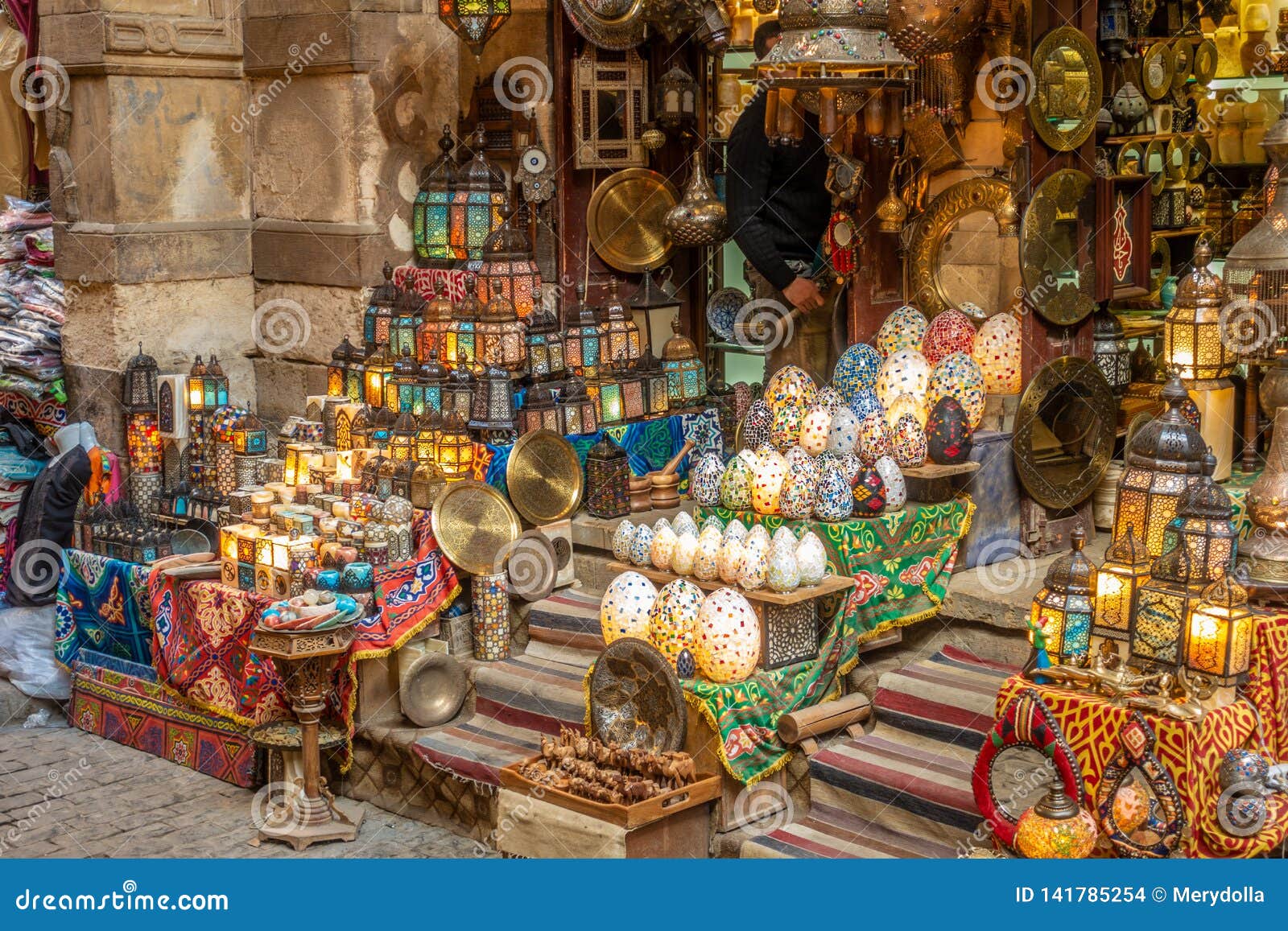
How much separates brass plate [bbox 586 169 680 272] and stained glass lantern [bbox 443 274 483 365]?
1147 mm

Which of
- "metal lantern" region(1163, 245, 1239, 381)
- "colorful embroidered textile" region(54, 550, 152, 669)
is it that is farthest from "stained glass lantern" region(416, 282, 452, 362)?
"metal lantern" region(1163, 245, 1239, 381)

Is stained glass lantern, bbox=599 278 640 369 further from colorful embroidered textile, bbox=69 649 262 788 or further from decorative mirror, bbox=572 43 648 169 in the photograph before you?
colorful embroidered textile, bbox=69 649 262 788

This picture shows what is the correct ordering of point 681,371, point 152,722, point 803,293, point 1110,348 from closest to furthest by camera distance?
point 1110,348, point 152,722, point 803,293, point 681,371

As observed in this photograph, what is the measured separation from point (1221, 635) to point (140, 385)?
5.84 meters

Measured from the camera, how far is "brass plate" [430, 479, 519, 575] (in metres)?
7.76

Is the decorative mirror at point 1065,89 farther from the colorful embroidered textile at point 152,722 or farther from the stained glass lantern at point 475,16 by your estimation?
the colorful embroidered textile at point 152,722

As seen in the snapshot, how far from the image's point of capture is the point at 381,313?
8.98m

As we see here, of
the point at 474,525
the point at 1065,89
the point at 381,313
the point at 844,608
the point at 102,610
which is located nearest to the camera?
the point at 844,608

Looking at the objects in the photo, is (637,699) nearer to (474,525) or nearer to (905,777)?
(905,777)

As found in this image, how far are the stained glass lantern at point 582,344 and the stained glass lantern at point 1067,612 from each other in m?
3.55

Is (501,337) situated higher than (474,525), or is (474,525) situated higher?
(501,337)

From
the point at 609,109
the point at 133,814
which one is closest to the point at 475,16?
the point at 609,109

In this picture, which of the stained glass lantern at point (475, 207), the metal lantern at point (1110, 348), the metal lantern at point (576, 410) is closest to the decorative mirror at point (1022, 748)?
the metal lantern at point (1110, 348)

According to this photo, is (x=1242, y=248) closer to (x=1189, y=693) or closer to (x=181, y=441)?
(x=1189, y=693)
